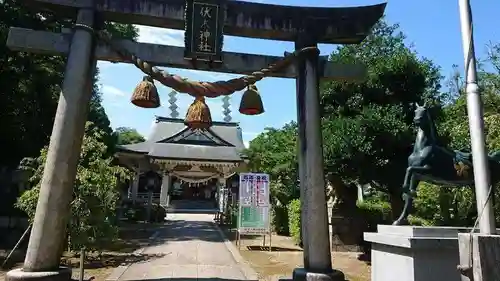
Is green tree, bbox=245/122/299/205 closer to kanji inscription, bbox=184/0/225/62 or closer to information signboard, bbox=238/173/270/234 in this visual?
information signboard, bbox=238/173/270/234

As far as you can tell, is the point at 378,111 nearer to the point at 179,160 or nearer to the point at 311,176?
the point at 311,176

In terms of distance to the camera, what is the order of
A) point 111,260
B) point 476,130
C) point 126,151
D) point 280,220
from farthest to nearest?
1. point 126,151
2. point 280,220
3. point 111,260
4. point 476,130

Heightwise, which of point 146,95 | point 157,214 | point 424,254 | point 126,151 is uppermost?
point 126,151

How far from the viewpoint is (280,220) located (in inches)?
798

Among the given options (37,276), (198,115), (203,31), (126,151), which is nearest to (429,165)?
(198,115)

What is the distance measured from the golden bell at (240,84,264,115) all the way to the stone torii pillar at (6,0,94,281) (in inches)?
107


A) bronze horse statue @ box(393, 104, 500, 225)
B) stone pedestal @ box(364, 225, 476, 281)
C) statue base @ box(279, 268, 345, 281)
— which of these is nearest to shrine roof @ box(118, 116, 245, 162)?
statue base @ box(279, 268, 345, 281)

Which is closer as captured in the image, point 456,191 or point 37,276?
point 37,276

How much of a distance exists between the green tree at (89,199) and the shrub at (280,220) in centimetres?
1086

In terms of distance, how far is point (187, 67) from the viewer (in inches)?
264

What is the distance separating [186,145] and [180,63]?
1075 inches

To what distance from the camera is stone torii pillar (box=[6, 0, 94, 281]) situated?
5.51 meters

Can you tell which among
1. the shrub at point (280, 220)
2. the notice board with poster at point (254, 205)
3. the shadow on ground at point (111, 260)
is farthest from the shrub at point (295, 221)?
the shadow on ground at point (111, 260)

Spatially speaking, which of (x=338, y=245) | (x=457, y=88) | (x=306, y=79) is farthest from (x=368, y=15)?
(x=457, y=88)
